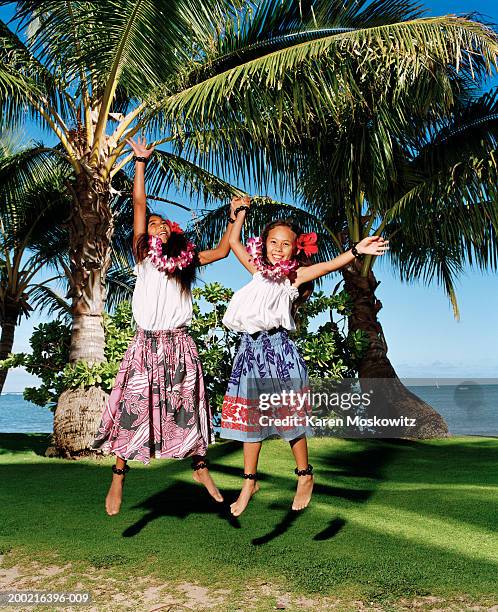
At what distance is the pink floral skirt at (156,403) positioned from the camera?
372 centimetres

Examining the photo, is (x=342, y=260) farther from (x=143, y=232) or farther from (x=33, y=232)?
(x=33, y=232)

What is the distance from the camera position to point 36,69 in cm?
817

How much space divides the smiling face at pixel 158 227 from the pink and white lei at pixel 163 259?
7 cm

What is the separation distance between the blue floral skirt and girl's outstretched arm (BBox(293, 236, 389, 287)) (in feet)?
1.22

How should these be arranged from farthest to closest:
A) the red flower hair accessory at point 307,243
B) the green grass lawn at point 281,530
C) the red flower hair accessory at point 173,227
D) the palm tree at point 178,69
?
the palm tree at point 178,69 → the red flower hair accessory at point 173,227 → the red flower hair accessory at point 307,243 → the green grass lawn at point 281,530

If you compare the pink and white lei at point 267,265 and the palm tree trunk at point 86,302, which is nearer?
the pink and white lei at point 267,265

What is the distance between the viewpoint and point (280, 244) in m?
3.62

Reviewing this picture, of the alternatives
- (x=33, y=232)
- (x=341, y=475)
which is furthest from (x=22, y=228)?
(x=341, y=475)

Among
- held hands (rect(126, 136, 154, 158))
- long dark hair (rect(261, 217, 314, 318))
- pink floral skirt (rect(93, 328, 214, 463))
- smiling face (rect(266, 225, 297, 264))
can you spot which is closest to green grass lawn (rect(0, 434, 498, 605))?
pink floral skirt (rect(93, 328, 214, 463))

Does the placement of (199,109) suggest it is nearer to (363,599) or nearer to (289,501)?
(289,501)

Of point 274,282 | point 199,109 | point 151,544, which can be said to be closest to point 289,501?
point 151,544

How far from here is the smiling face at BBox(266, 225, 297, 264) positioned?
3615 millimetres

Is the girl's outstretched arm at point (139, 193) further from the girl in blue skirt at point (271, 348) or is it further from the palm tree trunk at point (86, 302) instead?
the palm tree trunk at point (86, 302)

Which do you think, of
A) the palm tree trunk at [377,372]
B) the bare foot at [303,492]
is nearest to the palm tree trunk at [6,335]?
the palm tree trunk at [377,372]
